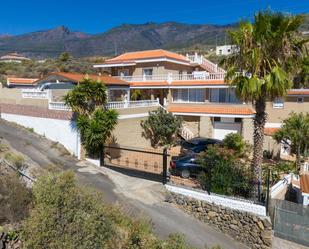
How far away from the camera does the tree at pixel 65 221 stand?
8.46 metres

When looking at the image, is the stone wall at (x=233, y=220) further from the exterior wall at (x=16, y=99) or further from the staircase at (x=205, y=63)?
the staircase at (x=205, y=63)

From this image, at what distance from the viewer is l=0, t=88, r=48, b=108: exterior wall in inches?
982

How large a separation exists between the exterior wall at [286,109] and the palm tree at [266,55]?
1766 cm

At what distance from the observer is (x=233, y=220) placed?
14.7 meters

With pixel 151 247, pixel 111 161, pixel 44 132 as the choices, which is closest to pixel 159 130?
pixel 111 161

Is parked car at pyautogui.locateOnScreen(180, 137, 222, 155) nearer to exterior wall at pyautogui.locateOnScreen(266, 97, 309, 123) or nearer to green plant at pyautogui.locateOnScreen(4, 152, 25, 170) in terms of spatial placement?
exterior wall at pyautogui.locateOnScreen(266, 97, 309, 123)

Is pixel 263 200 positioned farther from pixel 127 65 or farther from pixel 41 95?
pixel 127 65

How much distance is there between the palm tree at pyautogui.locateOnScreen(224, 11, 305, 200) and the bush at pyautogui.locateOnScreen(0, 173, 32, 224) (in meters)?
10.6

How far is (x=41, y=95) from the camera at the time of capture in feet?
81.6

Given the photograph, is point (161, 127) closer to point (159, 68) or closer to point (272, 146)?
point (272, 146)

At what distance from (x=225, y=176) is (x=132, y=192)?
5332mm

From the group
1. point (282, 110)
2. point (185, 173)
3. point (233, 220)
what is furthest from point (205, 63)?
point (233, 220)

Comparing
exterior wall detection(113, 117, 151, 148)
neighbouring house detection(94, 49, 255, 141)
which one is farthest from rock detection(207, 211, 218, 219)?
neighbouring house detection(94, 49, 255, 141)

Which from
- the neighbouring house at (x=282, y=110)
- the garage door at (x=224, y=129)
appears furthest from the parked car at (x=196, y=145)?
the garage door at (x=224, y=129)
